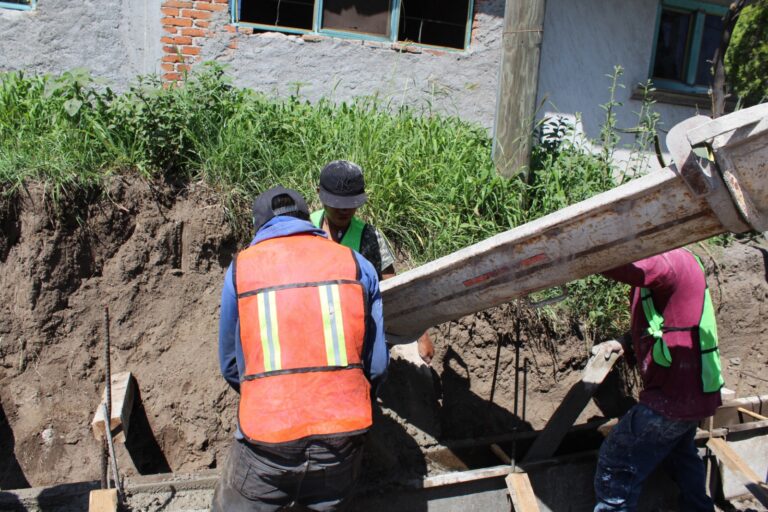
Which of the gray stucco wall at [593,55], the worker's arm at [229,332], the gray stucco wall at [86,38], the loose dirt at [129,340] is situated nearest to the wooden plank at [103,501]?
the worker's arm at [229,332]

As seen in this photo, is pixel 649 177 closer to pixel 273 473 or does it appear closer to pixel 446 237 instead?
pixel 273 473

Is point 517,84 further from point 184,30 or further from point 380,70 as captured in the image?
point 184,30

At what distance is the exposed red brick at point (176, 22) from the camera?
575cm

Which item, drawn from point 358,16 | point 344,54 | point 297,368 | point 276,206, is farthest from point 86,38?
point 297,368

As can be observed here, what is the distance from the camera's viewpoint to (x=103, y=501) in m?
3.13

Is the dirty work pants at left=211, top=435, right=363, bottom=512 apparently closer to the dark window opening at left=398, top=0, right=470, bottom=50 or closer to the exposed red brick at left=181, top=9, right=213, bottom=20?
the exposed red brick at left=181, top=9, right=213, bottom=20

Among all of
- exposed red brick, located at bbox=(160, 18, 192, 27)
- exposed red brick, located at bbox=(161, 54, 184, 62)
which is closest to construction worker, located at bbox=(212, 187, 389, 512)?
exposed red brick, located at bbox=(161, 54, 184, 62)

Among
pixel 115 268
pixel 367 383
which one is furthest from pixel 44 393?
pixel 367 383

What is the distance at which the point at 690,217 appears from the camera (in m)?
2.39

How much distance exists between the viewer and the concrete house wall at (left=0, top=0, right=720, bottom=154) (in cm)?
557

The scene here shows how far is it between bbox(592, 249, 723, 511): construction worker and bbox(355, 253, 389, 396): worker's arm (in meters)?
1.27

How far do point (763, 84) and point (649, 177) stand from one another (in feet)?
17.1

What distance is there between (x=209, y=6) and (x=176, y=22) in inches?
12.3

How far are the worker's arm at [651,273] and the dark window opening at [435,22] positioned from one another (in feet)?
13.0
